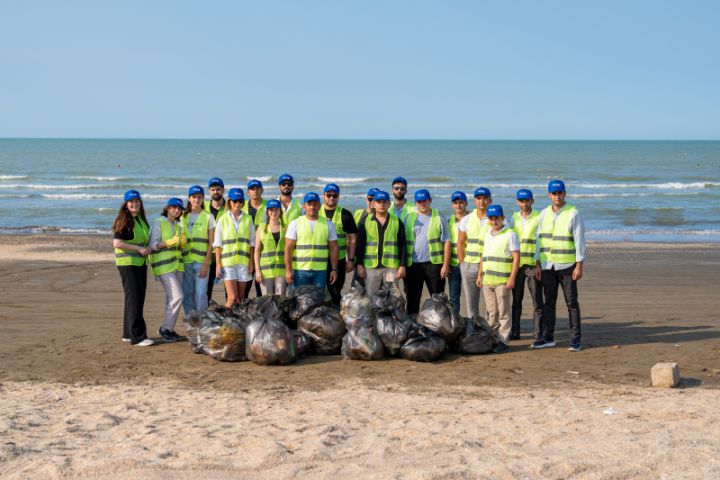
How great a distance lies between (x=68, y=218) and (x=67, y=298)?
17174 mm

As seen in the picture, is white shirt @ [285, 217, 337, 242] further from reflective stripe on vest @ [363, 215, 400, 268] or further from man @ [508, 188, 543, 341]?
man @ [508, 188, 543, 341]

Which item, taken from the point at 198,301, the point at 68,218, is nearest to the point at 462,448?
the point at 198,301

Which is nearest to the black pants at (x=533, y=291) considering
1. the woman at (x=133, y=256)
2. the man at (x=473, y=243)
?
the man at (x=473, y=243)

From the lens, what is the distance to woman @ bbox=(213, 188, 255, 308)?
9.32 meters

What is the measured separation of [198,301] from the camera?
963cm

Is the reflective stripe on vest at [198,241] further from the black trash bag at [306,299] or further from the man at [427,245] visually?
the man at [427,245]

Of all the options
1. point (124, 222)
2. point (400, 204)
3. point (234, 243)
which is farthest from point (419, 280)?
point (124, 222)

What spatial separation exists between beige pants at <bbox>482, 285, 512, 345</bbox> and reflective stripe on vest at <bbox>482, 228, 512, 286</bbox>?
4.0 inches

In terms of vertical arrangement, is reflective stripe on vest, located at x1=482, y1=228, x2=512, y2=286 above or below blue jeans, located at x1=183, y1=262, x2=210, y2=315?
above

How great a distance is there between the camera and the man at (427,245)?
9555 mm

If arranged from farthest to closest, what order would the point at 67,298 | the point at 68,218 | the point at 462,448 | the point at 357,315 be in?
the point at 68,218, the point at 67,298, the point at 357,315, the point at 462,448

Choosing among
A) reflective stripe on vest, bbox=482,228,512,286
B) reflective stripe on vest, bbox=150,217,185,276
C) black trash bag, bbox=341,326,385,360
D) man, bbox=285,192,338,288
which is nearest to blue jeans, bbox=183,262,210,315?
reflective stripe on vest, bbox=150,217,185,276

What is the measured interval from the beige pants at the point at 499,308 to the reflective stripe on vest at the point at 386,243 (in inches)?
42.4

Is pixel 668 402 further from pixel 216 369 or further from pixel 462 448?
pixel 216 369
